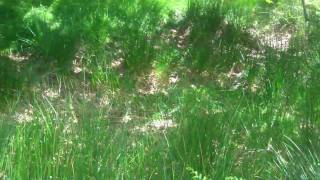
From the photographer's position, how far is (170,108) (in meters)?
4.89

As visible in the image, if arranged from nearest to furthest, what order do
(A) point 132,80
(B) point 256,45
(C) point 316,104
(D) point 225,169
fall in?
1. (D) point 225,169
2. (C) point 316,104
3. (A) point 132,80
4. (B) point 256,45

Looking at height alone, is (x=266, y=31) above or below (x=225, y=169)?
above

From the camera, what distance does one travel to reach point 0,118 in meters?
4.35

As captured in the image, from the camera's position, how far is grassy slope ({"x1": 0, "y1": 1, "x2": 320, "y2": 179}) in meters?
3.71

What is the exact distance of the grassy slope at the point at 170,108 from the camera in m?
3.71

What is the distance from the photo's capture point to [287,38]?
666 centimetres

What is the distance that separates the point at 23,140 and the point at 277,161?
60.8 inches

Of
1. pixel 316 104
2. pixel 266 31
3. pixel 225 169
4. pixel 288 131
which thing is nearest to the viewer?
pixel 225 169

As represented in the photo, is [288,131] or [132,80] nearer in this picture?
[288,131]

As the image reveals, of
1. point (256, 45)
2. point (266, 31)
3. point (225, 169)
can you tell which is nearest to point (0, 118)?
point (225, 169)

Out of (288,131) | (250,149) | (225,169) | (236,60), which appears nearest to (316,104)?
(288,131)

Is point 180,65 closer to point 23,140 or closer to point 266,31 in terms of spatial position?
point 266,31

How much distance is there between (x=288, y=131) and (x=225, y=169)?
78cm

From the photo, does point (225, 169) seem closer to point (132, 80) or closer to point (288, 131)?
point (288, 131)
